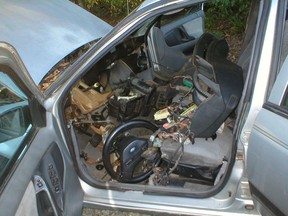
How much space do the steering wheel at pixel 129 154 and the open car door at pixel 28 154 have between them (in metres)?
0.55

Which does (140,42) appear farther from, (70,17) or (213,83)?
(213,83)

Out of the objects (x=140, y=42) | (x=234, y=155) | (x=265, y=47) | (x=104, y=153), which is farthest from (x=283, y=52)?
(x=140, y=42)

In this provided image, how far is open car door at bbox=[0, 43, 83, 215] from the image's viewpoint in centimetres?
183

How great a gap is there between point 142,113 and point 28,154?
4.78 ft

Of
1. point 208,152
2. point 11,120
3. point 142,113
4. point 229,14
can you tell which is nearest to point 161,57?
point 142,113

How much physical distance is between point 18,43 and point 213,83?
1380 millimetres

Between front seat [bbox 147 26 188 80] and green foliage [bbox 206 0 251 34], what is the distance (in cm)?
228

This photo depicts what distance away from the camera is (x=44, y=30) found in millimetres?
2934

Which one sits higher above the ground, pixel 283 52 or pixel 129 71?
pixel 283 52

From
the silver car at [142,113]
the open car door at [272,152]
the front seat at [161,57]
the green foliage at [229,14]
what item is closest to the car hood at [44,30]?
the silver car at [142,113]

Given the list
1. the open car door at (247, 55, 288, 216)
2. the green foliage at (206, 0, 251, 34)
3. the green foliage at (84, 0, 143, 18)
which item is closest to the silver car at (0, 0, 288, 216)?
the open car door at (247, 55, 288, 216)

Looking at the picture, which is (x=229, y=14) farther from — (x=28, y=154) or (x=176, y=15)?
(x=28, y=154)

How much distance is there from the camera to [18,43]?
9.18 ft

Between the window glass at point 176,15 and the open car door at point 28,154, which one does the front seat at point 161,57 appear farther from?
the open car door at point 28,154
